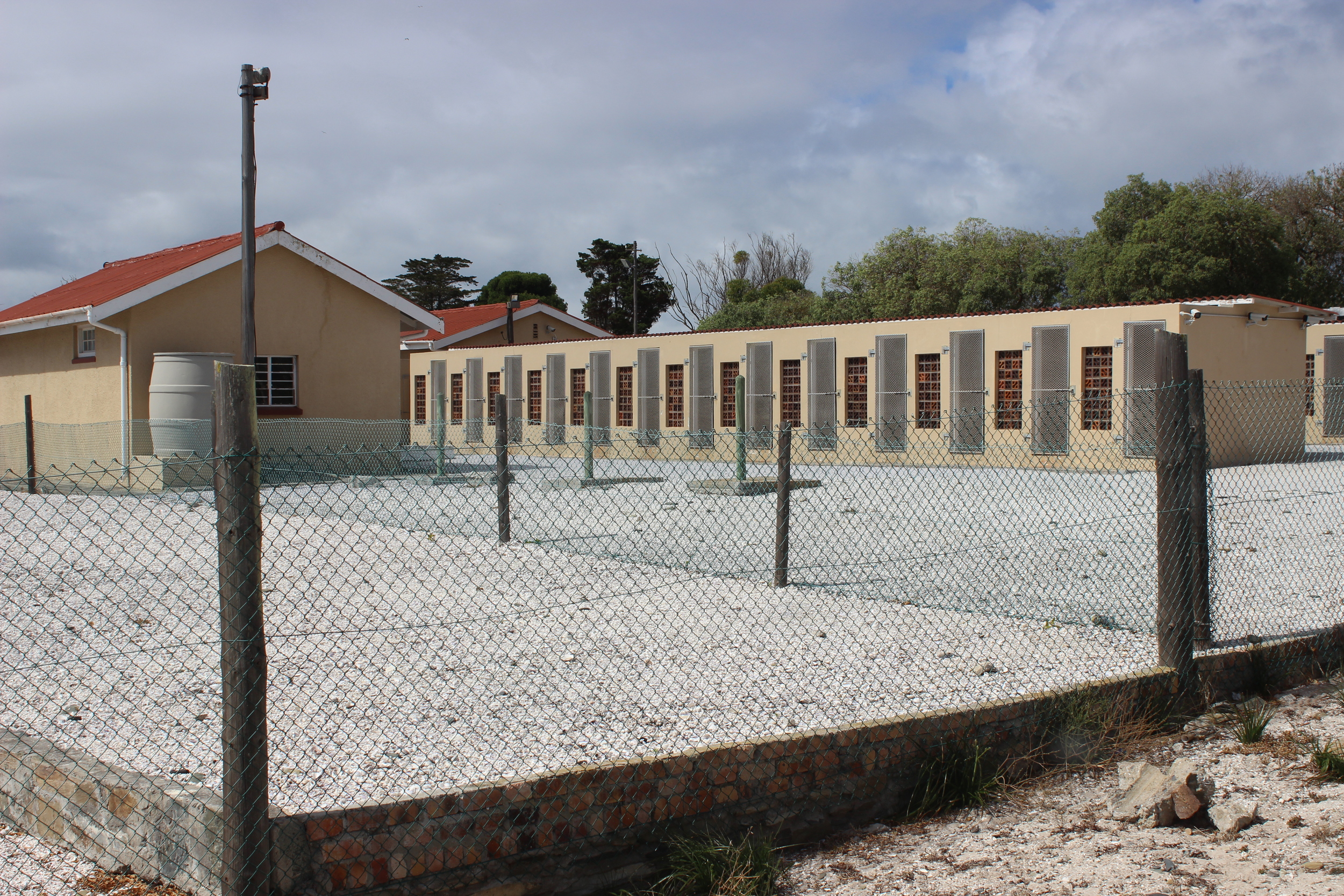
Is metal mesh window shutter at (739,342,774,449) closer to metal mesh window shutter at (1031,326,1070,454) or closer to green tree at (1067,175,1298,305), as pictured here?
metal mesh window shutter at (1031,326,1070,454)

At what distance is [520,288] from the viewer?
181ft

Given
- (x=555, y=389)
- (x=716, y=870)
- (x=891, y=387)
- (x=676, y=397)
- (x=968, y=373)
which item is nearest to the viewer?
(x=716, y=870)

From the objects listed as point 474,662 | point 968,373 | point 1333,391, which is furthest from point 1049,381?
point 474,662

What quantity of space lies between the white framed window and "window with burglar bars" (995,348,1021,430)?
1140 centimetres

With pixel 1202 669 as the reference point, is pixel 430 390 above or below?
above

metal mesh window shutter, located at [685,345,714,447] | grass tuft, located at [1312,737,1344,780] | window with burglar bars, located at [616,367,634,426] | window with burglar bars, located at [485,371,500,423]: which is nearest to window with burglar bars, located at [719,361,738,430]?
metal mesh window shutter, located at [685,345,714,447]

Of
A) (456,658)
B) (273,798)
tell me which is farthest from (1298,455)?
(273,798)

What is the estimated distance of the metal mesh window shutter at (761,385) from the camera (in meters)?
21.0

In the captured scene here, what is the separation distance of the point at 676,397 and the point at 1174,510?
18008mm

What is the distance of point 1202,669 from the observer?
4566 mm

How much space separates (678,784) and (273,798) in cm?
126

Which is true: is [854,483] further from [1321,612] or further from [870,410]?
[1321,612]

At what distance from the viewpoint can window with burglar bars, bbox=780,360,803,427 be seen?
2072cm

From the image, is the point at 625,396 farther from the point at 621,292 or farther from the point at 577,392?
the point at 621,292
